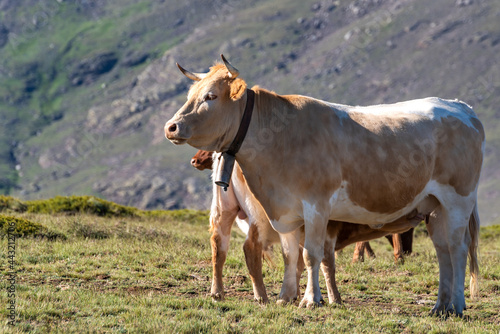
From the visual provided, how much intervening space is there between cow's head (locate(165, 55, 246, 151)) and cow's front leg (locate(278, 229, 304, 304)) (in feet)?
6.19

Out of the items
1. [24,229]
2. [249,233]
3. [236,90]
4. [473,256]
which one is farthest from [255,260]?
[24,229]

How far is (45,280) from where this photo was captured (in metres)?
11.6

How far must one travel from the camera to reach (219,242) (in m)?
11.9

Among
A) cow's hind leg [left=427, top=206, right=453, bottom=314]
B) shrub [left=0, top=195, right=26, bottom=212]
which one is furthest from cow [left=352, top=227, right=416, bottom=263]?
shrub [left=0, top=195, right=26, bottom=212]

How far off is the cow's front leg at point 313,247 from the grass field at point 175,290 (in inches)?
9.6

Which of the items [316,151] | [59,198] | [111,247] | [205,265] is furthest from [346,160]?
[59,198]

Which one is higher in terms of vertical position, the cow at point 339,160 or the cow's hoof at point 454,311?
the cow at point 339,160

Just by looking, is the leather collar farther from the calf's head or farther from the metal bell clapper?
the calf's head

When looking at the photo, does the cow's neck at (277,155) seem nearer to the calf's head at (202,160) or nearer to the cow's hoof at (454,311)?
the calf's head at (202,160)

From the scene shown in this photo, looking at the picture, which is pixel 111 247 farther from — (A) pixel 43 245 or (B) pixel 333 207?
(B) pixel 333 207


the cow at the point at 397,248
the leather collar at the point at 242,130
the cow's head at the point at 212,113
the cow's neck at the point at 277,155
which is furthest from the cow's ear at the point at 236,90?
the cow at the point at 397,248

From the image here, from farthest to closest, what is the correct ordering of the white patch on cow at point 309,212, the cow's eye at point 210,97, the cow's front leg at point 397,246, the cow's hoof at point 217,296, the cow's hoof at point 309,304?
the cow's front leg at point 397,246 → the cow's hoof at point 217,296 → the cow's hoof at point 309,304 → the white patch on cow at point 309,212 → the cow's eye at point 210,97

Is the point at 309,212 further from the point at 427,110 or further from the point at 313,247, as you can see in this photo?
the point at 427,110

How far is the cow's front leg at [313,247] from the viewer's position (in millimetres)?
10258
